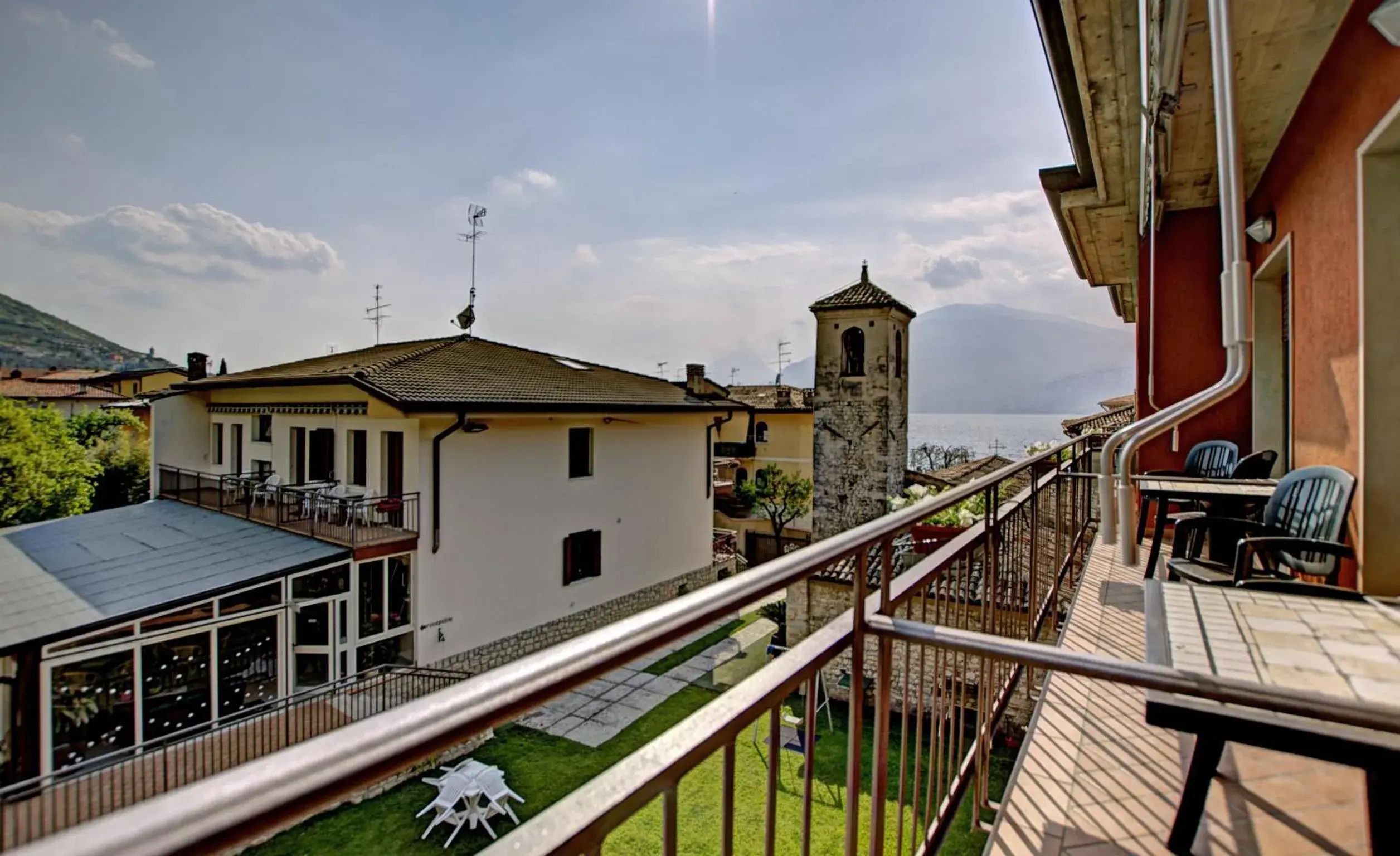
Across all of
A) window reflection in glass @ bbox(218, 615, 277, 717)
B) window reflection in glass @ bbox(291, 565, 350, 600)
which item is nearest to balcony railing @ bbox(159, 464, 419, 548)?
window reflection in glass @ bbox(291, 565, 350, 600)

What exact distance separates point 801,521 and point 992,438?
62016 mm

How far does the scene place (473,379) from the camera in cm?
1172

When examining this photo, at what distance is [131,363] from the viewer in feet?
179

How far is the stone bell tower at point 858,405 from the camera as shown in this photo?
16766 mm

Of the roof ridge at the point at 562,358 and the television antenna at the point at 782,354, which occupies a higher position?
the television antenna at the point at 782,354

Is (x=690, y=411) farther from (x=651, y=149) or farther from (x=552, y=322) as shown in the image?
(x=552, y=322)

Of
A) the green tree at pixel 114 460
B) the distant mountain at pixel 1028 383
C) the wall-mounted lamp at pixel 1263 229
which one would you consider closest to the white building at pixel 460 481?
the green tree at pixel 114 460

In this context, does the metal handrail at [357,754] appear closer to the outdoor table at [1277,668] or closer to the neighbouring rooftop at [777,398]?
the outdoor table at [1277,668]

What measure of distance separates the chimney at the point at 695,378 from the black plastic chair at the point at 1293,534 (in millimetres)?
14870

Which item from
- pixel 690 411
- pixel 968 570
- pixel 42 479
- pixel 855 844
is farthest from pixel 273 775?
pixel 42 479

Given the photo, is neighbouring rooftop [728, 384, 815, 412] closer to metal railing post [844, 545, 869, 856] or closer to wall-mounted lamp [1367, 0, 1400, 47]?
wall-mounted lamp [1367, 0, 1400, 47]

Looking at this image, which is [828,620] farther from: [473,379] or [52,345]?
[52,345]

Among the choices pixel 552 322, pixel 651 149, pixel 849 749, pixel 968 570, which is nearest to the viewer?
pixel 849 749

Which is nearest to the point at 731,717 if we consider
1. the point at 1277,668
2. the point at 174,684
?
the point at 1277,668
